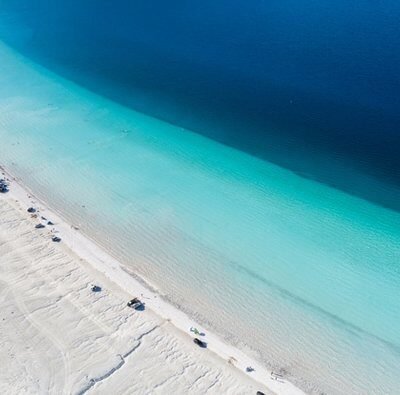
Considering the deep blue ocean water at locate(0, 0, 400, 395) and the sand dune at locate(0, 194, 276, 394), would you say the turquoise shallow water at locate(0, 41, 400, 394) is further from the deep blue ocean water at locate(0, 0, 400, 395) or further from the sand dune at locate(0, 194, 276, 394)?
the sand dune at locate(0, 194, 276, 394)

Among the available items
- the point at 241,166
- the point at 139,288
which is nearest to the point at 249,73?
the point at 241,166

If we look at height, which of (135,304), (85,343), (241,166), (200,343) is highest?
(241,166)

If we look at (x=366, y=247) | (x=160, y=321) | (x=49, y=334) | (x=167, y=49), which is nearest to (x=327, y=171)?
(x=366, y=247)

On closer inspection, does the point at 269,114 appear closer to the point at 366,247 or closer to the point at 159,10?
the point at 366,247

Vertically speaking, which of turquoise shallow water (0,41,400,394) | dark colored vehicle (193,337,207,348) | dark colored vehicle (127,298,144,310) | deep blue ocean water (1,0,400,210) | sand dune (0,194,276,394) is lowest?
sand dune (0,194,276,394)

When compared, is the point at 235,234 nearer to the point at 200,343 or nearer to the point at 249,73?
the point at 200,343

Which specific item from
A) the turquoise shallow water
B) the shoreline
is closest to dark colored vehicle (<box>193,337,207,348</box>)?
the shoreline
